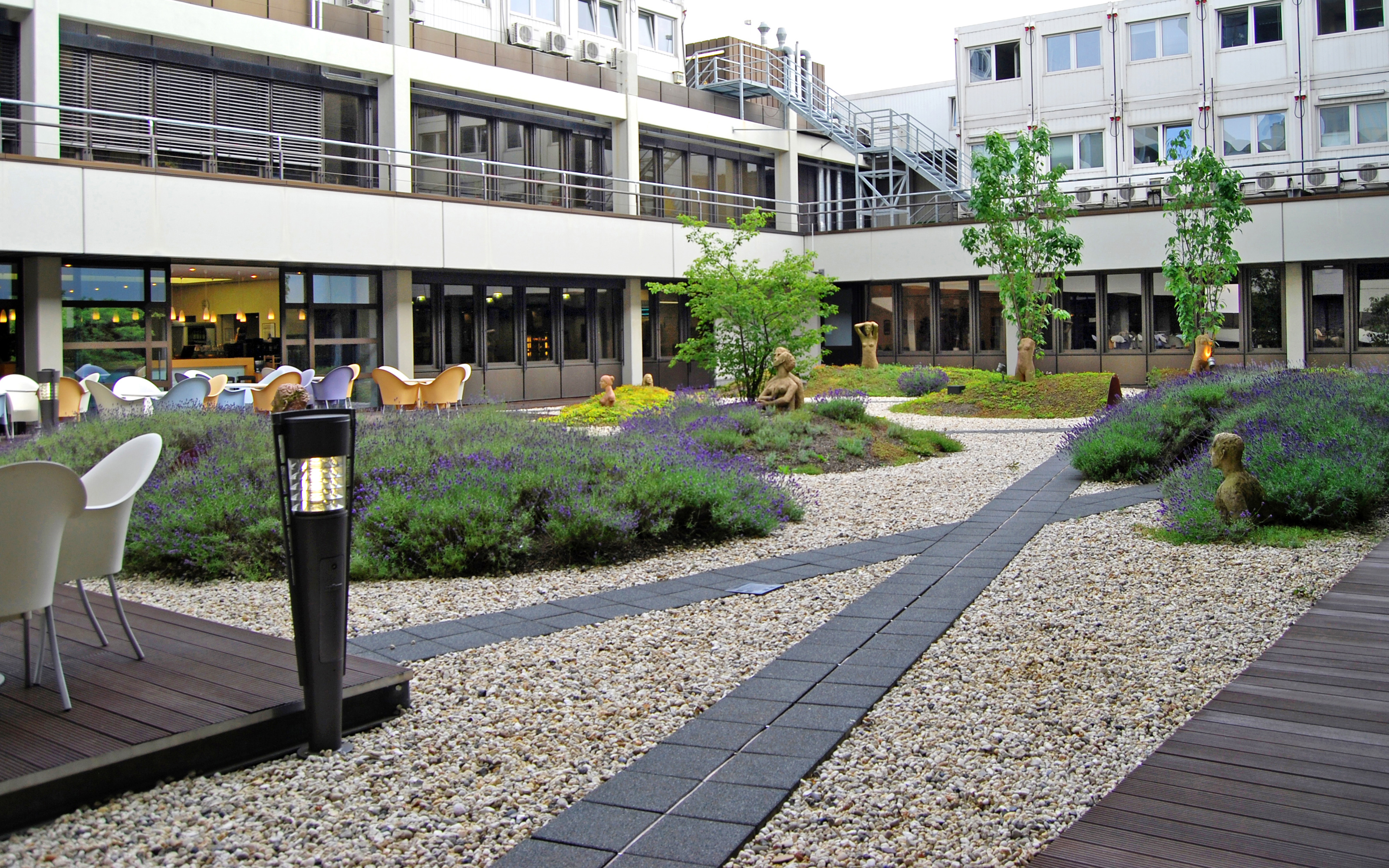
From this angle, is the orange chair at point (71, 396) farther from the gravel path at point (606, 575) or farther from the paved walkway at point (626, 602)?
the paved walkway at point (626, 602)

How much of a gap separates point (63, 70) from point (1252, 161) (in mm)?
26260

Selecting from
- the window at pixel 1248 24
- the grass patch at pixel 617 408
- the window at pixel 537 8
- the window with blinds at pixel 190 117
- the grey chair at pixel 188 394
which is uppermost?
the window at pixel 1248 24

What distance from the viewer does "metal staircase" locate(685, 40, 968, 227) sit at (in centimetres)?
2894

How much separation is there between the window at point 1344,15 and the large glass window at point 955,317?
1056cm

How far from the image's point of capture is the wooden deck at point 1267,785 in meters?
2.80

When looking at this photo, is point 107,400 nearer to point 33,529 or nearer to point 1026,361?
point 33,529

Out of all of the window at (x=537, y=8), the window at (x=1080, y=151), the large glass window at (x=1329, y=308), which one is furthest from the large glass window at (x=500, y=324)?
the large glass window at (x=1329, y=308)

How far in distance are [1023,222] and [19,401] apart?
16.3 metres

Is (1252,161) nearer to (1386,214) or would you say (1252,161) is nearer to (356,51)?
(1386,214)

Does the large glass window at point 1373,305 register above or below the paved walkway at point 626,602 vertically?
above

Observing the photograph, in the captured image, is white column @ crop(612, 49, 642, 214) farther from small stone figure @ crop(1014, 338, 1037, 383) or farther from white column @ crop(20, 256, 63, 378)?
white column @ crop(20, 256, 63, 378)

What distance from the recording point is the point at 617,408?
16.6 m

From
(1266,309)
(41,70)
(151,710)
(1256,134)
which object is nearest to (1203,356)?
(1266,309)

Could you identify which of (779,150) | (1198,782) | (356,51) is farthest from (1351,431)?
(779,150)
